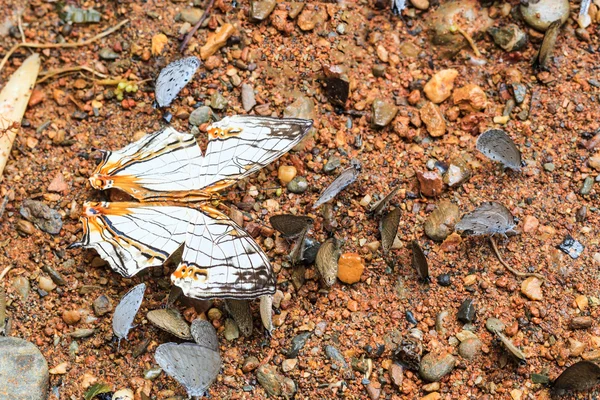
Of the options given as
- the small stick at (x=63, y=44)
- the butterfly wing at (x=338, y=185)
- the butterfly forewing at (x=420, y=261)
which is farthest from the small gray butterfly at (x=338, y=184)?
the small stick at (x=63, y=44)

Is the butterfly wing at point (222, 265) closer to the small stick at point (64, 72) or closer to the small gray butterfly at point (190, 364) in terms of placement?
the small gray butterfly at point (190, 364)

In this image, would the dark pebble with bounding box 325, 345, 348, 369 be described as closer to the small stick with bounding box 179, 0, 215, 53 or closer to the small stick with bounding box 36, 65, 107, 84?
the small stick with bounding box 179, 0, 215, 53

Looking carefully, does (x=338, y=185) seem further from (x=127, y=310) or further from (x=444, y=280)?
(x=127, y=310)

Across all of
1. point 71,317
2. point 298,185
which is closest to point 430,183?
point 298,185

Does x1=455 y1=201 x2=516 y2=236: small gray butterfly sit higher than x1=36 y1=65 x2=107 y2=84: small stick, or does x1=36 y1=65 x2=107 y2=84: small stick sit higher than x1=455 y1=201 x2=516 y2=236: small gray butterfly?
x1=36 y1=65 x2=107 y2=84: small stick

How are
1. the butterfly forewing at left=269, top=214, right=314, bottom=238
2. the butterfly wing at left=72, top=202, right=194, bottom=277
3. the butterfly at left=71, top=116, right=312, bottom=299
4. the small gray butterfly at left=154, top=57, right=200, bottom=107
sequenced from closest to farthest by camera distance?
the butterfly at left=71, top=116, right=312, bottom=299 → the butterfly wing at left=72, top=202, right=194, bottom=277 → the butterfly forewing at left=269, top=214, right=314, bottom=238 → the small gray butterfly at left=154, top=57, right=200, bottom=107

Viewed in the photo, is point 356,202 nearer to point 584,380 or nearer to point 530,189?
point 530,189

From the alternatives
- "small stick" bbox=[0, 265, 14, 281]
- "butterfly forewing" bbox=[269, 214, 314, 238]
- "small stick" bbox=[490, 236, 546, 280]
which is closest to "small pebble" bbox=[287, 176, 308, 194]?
"butterfly forewing" bbox=[269, 214, 314, 238]

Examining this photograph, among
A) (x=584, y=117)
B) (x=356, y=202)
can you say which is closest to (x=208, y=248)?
(x=356, y=202)
